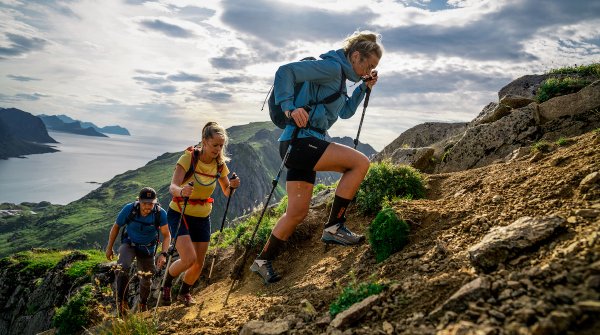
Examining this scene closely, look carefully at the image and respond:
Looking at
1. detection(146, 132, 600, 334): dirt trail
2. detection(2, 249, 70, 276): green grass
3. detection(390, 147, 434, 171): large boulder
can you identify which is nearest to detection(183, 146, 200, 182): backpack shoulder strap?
detection(146, 132, 600, 334): dirt trail

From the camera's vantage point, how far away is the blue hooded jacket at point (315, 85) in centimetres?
488

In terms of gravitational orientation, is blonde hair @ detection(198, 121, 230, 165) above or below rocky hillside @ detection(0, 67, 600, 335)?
above

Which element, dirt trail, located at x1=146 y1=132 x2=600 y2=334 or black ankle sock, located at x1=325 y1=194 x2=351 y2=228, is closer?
dirt trail, located at x1=146 y1=132 x2=600 y2=334

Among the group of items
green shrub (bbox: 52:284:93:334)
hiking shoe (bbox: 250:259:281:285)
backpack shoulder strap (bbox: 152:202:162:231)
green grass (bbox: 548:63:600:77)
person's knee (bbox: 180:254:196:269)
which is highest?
green grass (bbox: 548:63:600:77)

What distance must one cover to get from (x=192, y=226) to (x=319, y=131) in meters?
3.35

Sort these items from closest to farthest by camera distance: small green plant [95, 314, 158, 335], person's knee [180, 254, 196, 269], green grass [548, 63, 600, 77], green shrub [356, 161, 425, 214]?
small green plant [95, 314, 158, 335] → person's knee [180, 254, 196, 269] → green shrub [356, 161, 425, 214] → green grass [548, 63, 600, 77]

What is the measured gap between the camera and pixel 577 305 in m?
2.14

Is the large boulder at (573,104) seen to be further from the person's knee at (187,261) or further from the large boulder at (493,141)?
the person's knee at (187,261)

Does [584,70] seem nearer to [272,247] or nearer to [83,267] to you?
[272,247]

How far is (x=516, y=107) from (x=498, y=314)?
11612mm

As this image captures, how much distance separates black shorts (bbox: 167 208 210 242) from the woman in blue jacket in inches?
74.2

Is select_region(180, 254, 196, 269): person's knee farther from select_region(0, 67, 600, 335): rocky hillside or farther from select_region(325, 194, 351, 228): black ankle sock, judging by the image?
select_region(325, 194, 351, 228): black ankle sock

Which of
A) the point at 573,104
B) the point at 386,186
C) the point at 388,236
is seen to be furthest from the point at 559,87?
the point at 388,236

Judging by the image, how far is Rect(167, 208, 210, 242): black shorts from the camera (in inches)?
264
